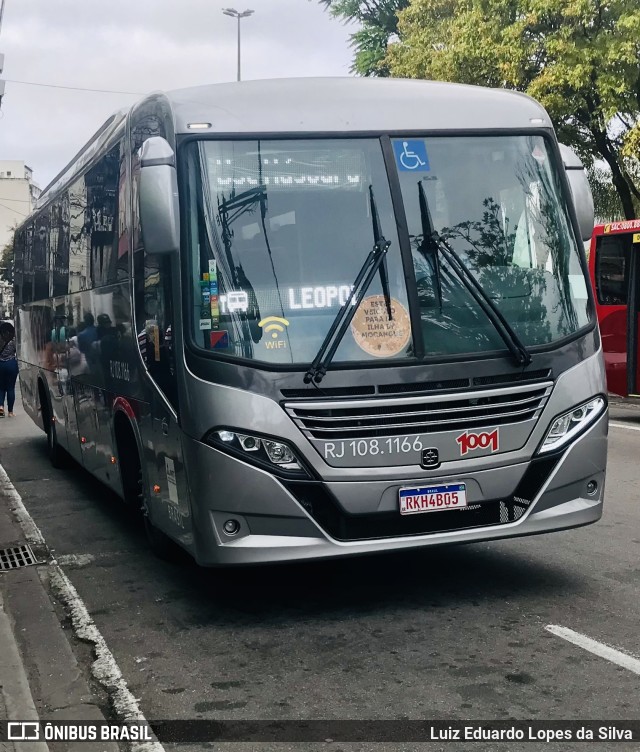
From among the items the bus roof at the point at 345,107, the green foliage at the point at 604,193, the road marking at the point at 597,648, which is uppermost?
the green foliage at the point at 604,193

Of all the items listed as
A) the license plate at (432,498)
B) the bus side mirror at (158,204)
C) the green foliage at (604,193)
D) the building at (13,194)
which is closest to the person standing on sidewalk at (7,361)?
the bus side mirror at (158,204)

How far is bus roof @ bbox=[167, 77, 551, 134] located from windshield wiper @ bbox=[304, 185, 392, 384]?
479 mm

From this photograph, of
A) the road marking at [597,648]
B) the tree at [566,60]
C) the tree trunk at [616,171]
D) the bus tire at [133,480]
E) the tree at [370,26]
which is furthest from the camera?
the tree at [370,26]

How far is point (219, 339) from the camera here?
588 cm

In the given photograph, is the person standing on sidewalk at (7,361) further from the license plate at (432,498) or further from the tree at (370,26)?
the tree at (370,26)

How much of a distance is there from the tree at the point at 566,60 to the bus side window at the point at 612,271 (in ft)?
17.3

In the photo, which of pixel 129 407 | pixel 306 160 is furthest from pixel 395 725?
pixel 129 407

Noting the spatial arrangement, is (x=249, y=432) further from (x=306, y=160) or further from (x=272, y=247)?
(x=306, y=160)

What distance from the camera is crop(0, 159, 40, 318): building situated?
130 m

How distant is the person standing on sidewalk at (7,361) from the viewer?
18625mm

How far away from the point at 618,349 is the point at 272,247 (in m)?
12.2

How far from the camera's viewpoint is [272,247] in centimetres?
598

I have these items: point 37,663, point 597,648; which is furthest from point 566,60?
point 37,663

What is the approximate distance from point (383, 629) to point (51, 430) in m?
7.90
